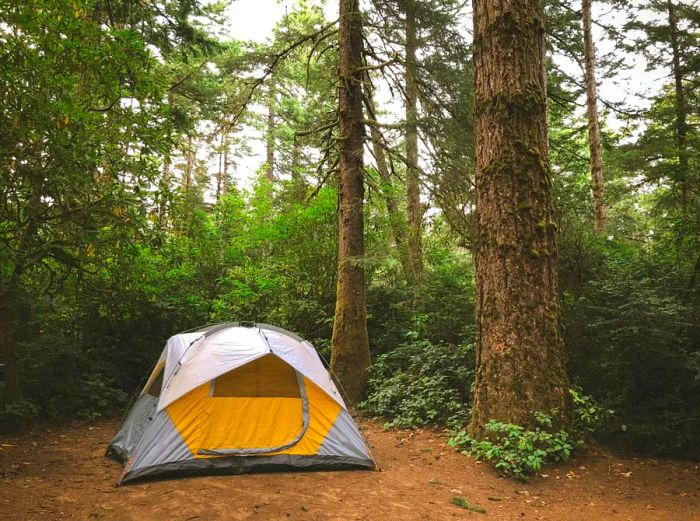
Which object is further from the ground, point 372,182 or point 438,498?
point 372,182

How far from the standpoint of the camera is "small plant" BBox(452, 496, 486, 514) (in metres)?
3.77

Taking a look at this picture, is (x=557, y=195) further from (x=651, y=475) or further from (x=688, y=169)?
(x=651, y=475)

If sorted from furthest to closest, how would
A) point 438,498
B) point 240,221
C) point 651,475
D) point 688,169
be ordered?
point 240,221 → point 688,169 → point 651,475 → point 438,498

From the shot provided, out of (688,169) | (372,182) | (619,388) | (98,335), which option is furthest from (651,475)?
(98,335)

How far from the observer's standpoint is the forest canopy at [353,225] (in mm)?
4574

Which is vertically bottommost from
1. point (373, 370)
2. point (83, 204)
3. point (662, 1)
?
point (373, 370)

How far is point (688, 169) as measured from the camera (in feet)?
21.0

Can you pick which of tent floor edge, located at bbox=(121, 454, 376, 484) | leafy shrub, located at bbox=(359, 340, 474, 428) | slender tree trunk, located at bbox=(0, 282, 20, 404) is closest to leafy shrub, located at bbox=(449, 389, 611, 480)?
leafy shrub, located at bbox=(359, 340, 474, 428)

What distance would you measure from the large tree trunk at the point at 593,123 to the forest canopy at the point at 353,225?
0.06 meters

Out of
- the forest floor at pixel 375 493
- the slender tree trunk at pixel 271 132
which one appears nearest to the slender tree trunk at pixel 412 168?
the forest floor at pixel 375 493

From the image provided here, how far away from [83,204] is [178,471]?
2.86 meters

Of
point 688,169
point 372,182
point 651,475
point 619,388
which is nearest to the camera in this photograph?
point 651,475

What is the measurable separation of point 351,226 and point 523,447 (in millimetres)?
4738

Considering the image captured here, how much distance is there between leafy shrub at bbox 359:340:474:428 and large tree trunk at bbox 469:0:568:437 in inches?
49.7
